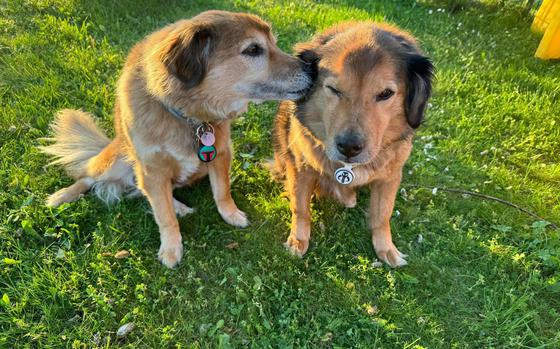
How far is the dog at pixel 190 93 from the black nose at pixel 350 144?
439 mm

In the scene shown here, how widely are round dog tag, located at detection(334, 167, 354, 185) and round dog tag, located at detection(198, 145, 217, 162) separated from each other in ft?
2.66

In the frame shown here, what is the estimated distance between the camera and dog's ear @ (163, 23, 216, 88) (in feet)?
7.06

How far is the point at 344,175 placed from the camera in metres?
2.58

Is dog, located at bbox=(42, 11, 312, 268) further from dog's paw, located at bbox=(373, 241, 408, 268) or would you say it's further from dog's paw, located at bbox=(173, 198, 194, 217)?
dog's paw, located at bbox=(373, 241, 408, 268)

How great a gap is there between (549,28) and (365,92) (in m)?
3.99

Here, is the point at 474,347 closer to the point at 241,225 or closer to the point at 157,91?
the point at 241,225

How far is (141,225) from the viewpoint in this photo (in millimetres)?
3004

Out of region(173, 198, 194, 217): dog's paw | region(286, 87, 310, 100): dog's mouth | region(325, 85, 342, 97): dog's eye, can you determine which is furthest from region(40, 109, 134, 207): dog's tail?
region(325, 85, 342, 97): dog's eye

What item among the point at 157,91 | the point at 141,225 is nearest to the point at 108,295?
the point at 141,225

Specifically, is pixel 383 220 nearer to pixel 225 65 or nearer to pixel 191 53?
pixel 225 65

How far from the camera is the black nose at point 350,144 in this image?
7.17 feet

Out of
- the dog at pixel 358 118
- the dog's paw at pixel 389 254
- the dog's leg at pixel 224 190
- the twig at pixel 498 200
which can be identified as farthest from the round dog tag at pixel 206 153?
the twig at pixel 498 200

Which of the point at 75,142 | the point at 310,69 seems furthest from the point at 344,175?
the point at 75,142

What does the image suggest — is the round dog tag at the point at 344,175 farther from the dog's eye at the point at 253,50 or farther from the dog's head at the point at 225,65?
the dog's eye at the point at 253,50
